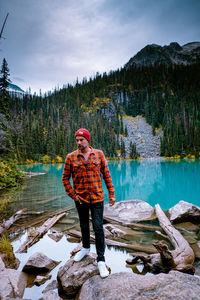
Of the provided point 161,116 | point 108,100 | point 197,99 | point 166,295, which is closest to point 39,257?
point 166,295

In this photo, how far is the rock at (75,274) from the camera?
295 centimetres

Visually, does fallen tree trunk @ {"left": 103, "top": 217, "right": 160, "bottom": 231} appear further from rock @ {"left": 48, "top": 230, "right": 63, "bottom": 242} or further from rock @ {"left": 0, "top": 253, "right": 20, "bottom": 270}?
rock @ {"left": 0, "top": 253, "right": 20, "bottom": 270}

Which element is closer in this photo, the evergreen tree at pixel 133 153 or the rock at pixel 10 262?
the rock at pixel 10 262

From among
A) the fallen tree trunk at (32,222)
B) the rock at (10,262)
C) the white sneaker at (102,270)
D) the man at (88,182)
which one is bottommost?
the fallen tree trunk at (32,222)

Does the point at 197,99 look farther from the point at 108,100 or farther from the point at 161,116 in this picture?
the point at 108,100

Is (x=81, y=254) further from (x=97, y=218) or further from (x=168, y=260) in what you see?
(x=168, y=260)

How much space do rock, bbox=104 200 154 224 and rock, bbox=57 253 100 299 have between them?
379 cm

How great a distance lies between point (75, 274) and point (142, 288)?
4.01 ft

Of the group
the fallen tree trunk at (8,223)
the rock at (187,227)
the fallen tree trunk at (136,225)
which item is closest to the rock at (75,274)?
the fallen tree trunk at (8,223)

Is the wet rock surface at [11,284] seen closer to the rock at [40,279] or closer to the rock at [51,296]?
the rock at [40,279]

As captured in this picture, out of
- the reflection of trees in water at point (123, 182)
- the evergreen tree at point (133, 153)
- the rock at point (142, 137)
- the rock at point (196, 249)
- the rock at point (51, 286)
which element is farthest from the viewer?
the rock at point (142, 137)

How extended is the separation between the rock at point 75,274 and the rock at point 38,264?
780mm

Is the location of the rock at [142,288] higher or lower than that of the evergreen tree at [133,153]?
higher

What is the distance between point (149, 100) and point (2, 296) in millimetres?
109248
